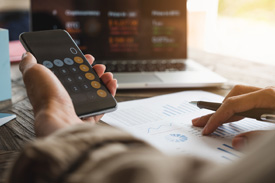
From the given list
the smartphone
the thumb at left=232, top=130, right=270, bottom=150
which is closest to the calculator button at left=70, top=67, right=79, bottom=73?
the smartphone

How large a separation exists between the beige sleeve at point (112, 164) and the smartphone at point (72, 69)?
1.14ft

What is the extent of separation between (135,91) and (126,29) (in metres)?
0.28

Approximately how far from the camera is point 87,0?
1034 millimetres

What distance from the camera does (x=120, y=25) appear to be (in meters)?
1.05

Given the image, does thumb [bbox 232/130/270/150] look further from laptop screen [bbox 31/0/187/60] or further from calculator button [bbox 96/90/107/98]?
laptop screen [bbox 31/0/187/60]

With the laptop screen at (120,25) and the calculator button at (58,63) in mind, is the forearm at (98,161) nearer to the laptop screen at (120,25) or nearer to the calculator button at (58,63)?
the calculator button at (58,63)

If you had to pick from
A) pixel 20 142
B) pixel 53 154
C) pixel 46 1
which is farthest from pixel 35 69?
pixel 46 1

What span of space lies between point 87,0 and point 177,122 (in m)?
0.57

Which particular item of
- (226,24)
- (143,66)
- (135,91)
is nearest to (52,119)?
(135,91)

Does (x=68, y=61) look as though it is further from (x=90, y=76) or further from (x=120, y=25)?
(x=120, y=25)

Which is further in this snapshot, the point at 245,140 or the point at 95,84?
the point at 95,84

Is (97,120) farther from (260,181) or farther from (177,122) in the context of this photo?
(260,181)

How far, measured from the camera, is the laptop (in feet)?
3.34

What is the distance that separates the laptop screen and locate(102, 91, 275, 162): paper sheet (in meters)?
0.30
